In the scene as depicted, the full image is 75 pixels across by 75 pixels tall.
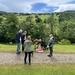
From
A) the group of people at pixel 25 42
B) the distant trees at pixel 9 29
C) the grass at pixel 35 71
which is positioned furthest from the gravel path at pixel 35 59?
the distant trees at pixel 9 29

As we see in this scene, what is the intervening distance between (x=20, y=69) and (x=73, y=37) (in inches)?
2512

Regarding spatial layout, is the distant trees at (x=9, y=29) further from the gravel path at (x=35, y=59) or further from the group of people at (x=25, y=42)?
the gravel path at (x=35, y=59)

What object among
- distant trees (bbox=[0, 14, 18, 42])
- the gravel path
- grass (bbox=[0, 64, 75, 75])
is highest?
distant trees (bbox=[0, 14, 18, 42])

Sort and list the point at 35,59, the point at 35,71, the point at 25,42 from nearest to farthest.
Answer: the point at 35,71, the point at 25,42, the point at 35,59

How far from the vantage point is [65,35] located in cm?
8194

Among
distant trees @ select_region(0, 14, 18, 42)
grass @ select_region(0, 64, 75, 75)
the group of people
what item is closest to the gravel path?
the group of people

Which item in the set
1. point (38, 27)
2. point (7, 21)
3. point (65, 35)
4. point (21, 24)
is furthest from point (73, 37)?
point (7, 21)

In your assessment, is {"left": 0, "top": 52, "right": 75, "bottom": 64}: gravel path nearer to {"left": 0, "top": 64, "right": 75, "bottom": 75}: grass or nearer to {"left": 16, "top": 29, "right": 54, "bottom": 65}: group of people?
{"left": 16, "top": 29, "right": 54, "bottom": 65}: group of people

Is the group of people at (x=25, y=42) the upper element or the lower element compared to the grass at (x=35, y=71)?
upper

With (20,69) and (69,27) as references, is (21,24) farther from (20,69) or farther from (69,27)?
(20,69)

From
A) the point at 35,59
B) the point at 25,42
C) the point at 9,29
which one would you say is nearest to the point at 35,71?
the point at 25,42

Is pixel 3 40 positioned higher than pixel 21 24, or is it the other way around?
pixel 21 24

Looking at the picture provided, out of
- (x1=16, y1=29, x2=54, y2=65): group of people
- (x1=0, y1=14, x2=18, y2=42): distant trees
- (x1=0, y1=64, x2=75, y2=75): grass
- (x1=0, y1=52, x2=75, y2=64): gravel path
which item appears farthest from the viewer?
(x1=0, y1=14, x2=18, y2=42): distant trees

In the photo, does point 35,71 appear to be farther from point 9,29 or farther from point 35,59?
point 9,29
